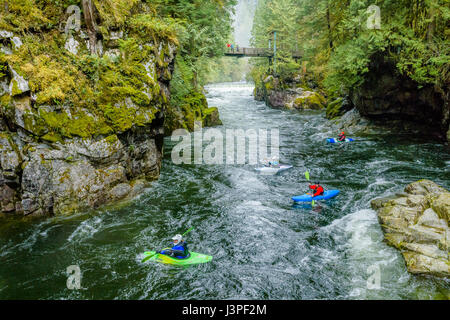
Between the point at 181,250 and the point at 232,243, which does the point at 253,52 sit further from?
the point at 181,250

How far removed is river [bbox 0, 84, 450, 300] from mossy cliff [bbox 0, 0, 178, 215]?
3.04 feet

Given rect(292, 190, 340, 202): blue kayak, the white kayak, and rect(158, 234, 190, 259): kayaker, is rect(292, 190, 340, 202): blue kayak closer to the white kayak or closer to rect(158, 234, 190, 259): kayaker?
the white kayak

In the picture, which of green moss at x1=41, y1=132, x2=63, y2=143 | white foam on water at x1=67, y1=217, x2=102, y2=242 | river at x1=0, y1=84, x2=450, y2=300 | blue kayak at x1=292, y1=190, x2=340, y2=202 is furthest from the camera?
blue kayak at x1=292, y1=190, x2=340, y2=202

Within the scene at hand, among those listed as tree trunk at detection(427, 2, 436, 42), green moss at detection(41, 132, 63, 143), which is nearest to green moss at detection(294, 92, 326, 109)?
tree trunk at detection(427, 2, 436, 42)

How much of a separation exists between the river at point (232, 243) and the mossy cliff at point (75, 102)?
93cm

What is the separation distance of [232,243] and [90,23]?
9.09 meters

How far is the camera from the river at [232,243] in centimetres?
650

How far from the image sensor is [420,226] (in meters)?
7.80

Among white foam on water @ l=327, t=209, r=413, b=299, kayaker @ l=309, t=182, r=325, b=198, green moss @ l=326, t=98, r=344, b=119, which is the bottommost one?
white foam on water @ l=327, t=209, r=413, b=299

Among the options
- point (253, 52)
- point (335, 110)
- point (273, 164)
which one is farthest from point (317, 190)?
point (253, 52)

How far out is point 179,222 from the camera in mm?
9422

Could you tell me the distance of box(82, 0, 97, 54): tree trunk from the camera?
10.3m

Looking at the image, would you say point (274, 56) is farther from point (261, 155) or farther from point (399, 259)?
point (399, 259)
